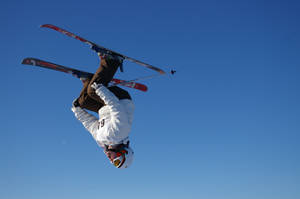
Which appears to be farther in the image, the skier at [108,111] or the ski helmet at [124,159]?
the ski helmet at [124,159]

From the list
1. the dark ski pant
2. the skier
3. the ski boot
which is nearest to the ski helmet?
the skier

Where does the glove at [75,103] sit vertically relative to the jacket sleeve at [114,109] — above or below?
above

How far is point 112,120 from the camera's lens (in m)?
6.61

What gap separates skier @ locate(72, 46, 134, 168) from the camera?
6.55 metres

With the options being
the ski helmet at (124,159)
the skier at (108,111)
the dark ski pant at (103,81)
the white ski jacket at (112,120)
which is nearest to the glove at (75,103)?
the skier at (108,111)

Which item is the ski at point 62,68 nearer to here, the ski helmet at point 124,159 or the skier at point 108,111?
the skier at point 108,111

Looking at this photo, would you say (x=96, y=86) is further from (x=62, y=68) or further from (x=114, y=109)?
(x=62, y=68)

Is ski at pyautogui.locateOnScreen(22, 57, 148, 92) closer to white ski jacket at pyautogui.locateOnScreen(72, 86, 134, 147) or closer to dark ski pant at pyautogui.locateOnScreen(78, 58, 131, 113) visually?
dark ski pant at pyautogui.locateOnScreen(78, 58, 131, 113)

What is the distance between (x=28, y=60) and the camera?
21.4 feet

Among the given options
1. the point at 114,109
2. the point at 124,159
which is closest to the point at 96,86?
the point at 114,109

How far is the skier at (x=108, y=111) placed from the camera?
655cm

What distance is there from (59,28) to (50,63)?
2.75 feet

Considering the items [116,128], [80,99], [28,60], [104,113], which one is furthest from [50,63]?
[116,128]

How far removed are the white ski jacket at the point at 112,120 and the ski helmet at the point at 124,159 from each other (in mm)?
247
